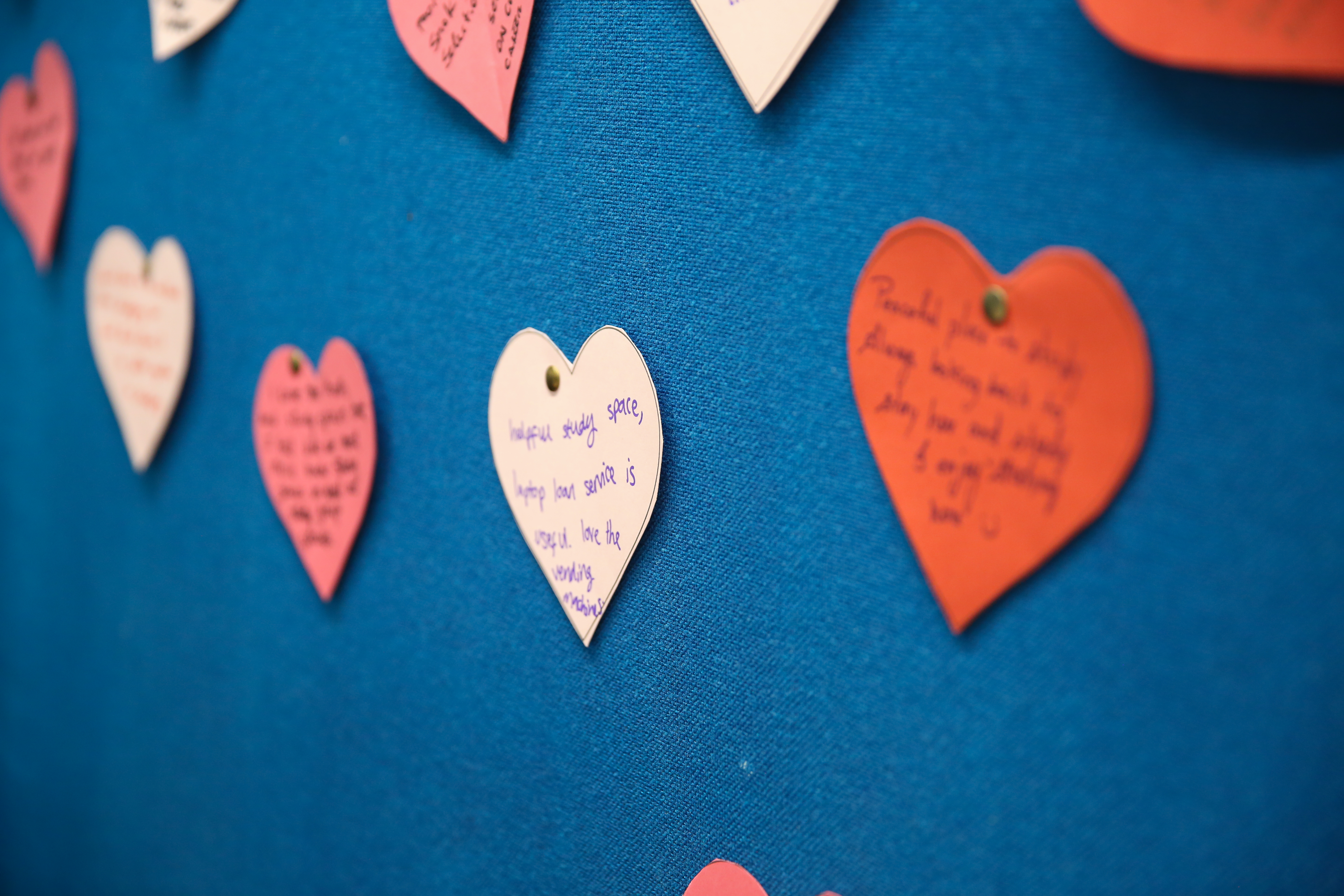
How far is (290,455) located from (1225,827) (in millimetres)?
756

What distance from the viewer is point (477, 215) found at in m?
0.71

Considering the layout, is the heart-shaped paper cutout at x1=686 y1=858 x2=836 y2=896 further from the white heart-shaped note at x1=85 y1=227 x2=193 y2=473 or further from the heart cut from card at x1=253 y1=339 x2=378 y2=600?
the white heart-shaped note at x1=85 y1=227 x2=193 y2=473

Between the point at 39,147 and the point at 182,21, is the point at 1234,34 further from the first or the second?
the point at 39,147

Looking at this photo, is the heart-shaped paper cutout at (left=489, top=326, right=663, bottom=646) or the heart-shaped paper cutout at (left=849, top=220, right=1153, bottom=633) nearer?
the heart-shaped paper cutout at (left=849, top=220, right=1153, bottom=633)

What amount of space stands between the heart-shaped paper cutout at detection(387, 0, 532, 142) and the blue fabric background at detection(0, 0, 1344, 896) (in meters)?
0.02

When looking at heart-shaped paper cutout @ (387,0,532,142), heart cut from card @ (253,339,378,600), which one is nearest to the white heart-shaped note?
heart cut from card @ (253,339,378,600)

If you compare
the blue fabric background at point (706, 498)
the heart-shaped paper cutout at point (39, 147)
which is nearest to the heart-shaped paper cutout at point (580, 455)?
the blue fabric background at point (706, 498)

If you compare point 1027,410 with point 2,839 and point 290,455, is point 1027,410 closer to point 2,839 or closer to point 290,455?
point 290,455

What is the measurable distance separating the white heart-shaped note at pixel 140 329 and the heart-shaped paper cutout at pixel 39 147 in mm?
102

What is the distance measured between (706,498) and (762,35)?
278mm

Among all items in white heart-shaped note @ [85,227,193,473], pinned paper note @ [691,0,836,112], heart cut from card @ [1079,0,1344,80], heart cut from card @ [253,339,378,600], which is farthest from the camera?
white heart-shaped note @ [85,227,193,473]

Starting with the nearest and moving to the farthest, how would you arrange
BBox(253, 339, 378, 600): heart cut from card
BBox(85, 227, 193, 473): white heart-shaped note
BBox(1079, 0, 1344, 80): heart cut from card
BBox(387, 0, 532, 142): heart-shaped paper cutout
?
BBox(1079, 0, 1344, 80): heart cut from card → BBox(387, 0, 532, 142): heart-shaped paper cutout → BBox(253, 339, 378, 600): heart cut from card → BBox(85, 227, 193, 473): white heart-shaped note

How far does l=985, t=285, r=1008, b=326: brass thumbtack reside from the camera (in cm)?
48

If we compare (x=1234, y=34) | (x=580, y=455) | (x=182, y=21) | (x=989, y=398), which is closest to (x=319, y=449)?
(x=580, y=455)
